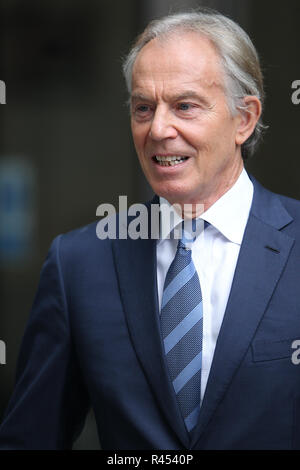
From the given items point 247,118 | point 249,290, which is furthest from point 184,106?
point 249,290

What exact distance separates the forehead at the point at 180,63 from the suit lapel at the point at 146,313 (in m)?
0.50

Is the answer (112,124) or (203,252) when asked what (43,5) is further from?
(203,252)

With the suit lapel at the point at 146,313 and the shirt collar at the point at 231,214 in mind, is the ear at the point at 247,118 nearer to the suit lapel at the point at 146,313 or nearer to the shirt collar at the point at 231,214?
the shirt collar at the point at 231,214

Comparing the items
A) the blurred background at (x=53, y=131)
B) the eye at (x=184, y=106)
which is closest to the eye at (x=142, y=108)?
the eye at (x=184, y=106)

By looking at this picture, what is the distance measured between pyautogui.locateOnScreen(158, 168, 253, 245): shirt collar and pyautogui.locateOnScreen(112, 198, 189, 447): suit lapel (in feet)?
0.33

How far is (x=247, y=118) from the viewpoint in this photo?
2303 mm

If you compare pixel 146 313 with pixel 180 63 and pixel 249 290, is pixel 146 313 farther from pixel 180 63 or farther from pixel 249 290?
pixel 180 63

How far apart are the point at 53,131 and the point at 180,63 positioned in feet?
10.3

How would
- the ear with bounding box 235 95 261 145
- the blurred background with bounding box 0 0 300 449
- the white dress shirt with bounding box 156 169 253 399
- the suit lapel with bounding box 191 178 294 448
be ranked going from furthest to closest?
1. the blurred background with bounding box 0 0 300 449
2. the ear with bounding box 235 95 261 145
3. the white dress shirt with bounding box 156 169 253 399
4. the suit lapel with bounding box 191 178 294 448

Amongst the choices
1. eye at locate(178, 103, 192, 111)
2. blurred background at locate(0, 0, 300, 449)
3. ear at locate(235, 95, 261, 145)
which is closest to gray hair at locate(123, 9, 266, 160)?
ear at locate(235, 95, 261, 145)

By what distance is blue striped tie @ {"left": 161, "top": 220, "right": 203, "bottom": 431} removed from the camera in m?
2.08

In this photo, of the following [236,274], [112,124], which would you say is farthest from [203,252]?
[112,124]

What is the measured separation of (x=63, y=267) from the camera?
2.33 metres

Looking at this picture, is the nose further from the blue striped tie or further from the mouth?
the blue striped tie
